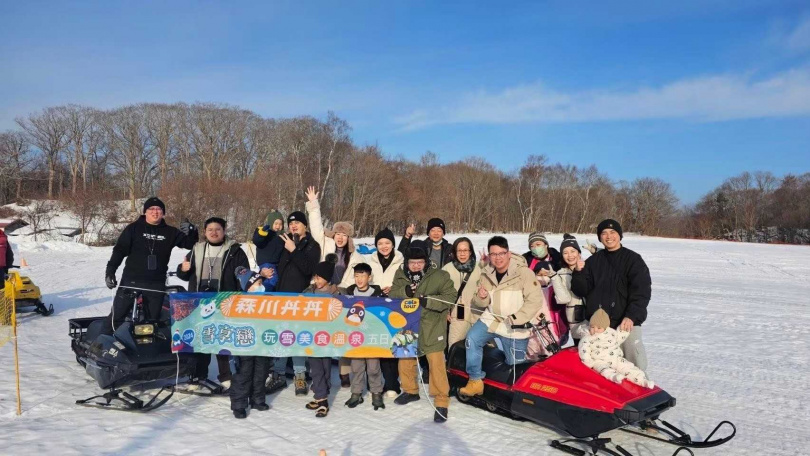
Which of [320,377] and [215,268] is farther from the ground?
[215,268]

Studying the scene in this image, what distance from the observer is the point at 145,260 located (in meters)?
6.45

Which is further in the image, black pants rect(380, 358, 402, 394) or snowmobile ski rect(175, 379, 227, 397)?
black pants rect(380, 358, 402, 394)

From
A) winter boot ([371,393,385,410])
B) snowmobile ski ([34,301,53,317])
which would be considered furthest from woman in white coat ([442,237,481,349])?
snowmobile ski ([34,301,53,317])

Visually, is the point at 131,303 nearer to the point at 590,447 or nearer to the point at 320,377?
the point at 320,377

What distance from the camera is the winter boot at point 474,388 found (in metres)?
5.72

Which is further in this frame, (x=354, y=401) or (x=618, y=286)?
(x=354, y=401)

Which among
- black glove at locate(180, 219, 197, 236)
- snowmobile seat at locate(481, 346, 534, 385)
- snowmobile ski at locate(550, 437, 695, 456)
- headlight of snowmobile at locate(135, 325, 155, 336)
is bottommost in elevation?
snowmobile ski at locate(550, 437, 695, 456)

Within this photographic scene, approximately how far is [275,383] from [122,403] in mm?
1654

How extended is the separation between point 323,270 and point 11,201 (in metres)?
60.3

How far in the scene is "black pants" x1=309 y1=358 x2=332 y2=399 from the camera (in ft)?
19.3

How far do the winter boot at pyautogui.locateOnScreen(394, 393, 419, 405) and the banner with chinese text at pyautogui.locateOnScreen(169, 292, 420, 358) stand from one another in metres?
0.60

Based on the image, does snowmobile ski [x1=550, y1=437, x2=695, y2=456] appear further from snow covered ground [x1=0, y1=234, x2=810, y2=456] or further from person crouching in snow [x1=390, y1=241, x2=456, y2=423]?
person crouching in snow [x1=390, y1=241, x2=456, y2=423]

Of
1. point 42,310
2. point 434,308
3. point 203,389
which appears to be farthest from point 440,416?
point 42,310

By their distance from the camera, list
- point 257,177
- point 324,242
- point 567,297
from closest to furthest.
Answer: point 567,297 → point 324,242 → point 257,177
